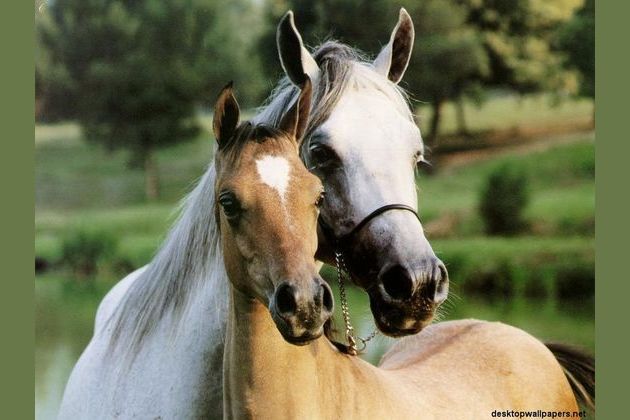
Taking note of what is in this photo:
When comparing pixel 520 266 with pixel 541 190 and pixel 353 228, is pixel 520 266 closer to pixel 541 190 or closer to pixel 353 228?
pixel 541 190

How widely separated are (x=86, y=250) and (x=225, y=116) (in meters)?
2.20

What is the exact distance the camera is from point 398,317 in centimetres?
217

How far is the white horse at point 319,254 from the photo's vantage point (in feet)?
7.13

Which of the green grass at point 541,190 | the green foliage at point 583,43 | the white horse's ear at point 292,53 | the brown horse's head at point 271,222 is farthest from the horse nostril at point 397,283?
the green foliage at point 583,43

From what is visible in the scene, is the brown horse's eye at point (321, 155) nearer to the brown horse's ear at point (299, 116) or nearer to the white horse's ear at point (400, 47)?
the brown horse's ear at point (299, 116)

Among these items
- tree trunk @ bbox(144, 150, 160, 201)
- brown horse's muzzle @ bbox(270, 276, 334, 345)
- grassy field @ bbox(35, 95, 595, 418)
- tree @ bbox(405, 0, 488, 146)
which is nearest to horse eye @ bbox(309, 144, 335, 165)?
brown horse's muzzle @ bbox(270, 276, 334, 345)

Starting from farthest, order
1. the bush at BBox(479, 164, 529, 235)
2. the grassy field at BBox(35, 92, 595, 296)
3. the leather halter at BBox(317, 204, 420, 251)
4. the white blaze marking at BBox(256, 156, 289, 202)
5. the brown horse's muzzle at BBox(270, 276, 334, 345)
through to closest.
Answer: the bush at BBox(479, 164, 529, 235) → the grassy field at BBox(35, 92, 595, 296) → the leather halter at BBox(317, 204, 420, 251) → the white blaze marking at BBox(256, 156, 289, 202) → the brown horse's muzzle at BBox(270, 276, 334, 345)

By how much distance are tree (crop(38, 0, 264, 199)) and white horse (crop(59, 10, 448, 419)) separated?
1.43 m

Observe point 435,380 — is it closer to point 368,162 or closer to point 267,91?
point 368,162

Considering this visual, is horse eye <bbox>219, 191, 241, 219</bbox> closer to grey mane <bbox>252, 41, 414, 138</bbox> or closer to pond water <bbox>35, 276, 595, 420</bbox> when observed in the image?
grey mane <bbox>252, 41, 414, 138</bbox>

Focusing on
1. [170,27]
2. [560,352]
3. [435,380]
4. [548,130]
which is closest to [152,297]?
[435,380]

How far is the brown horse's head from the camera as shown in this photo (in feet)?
5.85

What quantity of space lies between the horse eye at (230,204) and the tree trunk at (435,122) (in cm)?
214

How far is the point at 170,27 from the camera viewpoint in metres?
3.87
